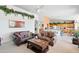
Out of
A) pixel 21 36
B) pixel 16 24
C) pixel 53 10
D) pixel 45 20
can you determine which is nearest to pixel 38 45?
pixel 21 36

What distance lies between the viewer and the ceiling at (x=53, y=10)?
2.44m

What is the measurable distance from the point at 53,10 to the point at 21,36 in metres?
1.10

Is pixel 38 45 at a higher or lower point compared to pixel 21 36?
lower

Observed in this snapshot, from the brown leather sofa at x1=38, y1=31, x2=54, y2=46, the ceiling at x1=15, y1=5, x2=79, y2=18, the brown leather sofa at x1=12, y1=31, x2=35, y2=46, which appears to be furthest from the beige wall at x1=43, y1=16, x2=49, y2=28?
the brown leather sofa at x1=12, y1=31, x2=35, y2=46

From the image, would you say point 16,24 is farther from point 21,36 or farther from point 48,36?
point 48,36

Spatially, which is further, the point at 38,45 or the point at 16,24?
the point at 16,24

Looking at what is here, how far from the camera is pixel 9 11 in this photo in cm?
234

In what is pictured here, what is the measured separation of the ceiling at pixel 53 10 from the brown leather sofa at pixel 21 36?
0.61m

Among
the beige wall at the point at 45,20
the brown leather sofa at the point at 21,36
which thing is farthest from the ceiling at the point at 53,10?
the brown leather sofa at the point at 21,36

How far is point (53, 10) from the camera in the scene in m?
2.48

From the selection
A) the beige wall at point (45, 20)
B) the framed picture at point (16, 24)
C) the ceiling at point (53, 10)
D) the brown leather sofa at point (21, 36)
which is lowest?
the brown leather sofa at point (21, 36)

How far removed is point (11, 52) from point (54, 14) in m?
1.50

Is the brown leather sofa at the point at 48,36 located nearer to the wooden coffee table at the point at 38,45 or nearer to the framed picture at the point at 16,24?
the wooden coffee table at the point at 38,45
